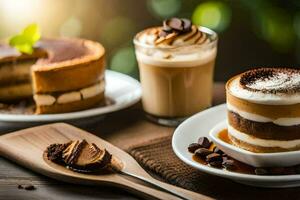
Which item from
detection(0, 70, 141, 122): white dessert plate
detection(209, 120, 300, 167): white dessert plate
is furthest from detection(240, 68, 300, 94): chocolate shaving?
detection(0, 70, 141, 122): white dessert plate

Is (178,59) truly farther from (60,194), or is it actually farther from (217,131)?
(60,194)

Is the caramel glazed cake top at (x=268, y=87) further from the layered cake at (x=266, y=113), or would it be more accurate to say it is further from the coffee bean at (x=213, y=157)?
the coffee bean at (x=213, y=157)

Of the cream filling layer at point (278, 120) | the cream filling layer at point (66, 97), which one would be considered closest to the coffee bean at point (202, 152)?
the cream filling layer at point (278, 120)

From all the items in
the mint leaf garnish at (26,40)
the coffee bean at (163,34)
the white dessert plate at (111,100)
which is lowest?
the white dessert plate at (111,100)

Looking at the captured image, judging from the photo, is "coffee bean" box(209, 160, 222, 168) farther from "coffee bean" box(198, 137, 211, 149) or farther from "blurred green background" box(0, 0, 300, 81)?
"blurred green background" box(0, 0, 300, 81)

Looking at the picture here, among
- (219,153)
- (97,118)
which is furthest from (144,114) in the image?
(219,153)

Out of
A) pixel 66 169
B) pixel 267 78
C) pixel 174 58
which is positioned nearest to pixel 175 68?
pixel 174 58
